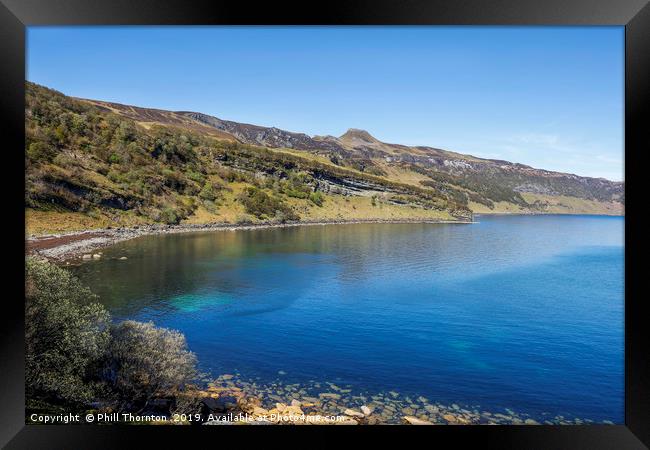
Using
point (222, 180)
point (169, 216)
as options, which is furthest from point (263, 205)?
point (169, 216)

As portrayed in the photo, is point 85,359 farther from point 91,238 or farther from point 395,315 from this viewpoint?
point 91,238

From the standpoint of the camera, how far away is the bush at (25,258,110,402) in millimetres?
6340

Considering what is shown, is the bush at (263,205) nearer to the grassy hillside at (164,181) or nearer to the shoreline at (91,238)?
the grassy hillside at (164,181)

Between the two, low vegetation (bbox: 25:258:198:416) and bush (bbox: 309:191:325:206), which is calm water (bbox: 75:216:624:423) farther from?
bush (bbox: 309:191:325:206)

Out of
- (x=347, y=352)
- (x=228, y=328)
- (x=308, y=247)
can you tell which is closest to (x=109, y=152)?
(x=308, y=247)

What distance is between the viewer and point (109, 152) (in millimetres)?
37594

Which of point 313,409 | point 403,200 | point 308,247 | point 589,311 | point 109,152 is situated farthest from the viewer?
point 403,200

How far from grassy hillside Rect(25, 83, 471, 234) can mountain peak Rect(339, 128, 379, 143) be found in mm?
47196

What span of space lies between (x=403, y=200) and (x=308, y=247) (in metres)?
35.1

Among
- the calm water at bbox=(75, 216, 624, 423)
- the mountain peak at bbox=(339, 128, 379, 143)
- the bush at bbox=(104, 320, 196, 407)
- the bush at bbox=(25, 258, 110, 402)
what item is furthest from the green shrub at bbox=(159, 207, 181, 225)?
the mountain peak at bbox=(339, 128, 379, 143)

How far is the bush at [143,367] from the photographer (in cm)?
738

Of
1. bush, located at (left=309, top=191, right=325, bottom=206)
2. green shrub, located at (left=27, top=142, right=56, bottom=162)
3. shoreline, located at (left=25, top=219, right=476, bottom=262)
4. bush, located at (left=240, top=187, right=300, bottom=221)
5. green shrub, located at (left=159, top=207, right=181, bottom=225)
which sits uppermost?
green shrub, located at (left=27, top=142, right=56, bottom=162)

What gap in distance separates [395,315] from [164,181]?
1195 inches

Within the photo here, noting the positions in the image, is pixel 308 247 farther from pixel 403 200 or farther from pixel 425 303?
pixel 403 200
